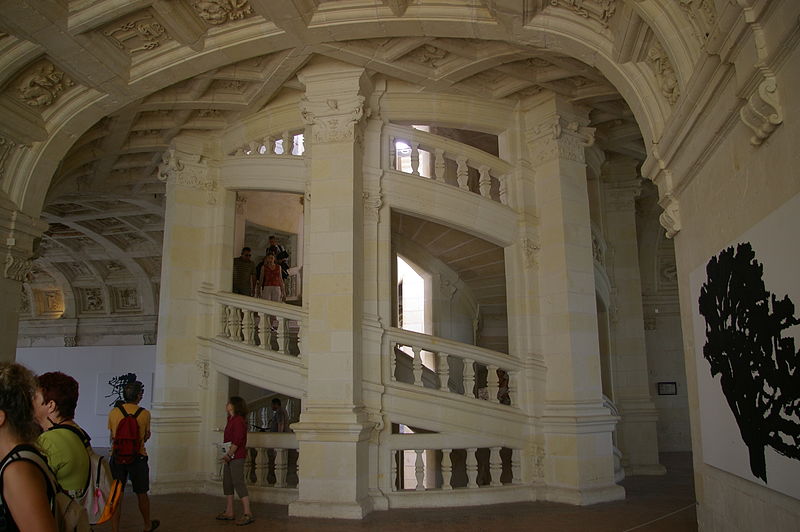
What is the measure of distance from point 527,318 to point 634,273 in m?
4.29

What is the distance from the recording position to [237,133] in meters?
9.06

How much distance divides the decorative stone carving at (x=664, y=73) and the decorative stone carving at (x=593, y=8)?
1.99 feet

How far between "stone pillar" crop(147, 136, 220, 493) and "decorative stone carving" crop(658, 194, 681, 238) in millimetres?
6336

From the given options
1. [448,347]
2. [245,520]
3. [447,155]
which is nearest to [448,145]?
[447,155]

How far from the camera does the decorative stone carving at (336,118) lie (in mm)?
7559

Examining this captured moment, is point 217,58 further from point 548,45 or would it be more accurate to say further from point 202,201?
point 548,45

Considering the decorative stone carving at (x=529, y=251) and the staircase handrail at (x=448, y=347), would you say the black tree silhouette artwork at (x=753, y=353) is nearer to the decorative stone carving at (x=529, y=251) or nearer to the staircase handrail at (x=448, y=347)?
the staircase handrail at (x=448, y=347)

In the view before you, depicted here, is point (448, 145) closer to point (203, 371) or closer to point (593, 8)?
point (593, 8)

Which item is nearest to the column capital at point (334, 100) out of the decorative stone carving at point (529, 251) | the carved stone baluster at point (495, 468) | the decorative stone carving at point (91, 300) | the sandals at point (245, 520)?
the decorative stone carving at point (529, 251)

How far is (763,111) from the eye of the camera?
10.2ft

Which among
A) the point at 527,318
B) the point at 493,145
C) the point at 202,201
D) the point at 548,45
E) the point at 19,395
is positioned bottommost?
the point at 19,395

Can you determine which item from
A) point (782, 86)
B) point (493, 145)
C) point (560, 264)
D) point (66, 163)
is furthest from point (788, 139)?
point (66, 163)

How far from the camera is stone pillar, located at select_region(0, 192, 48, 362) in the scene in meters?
6.74

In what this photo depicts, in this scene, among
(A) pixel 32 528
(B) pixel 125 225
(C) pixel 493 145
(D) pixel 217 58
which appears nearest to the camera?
(A) pixel 32 528
